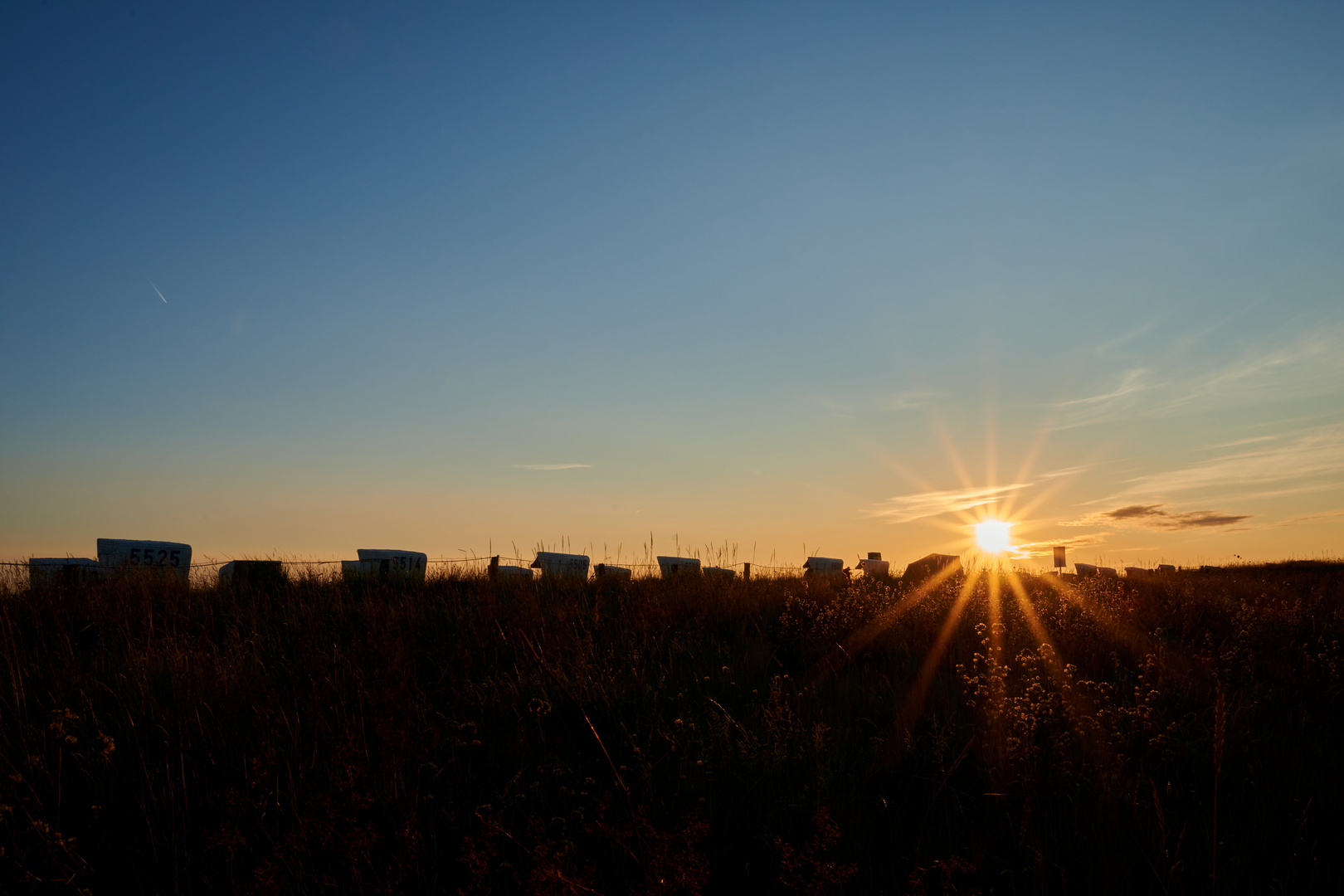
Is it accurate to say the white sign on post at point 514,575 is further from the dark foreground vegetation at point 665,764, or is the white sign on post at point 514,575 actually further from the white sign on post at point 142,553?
the white sign on post at point 142,553

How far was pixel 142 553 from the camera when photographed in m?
12.0

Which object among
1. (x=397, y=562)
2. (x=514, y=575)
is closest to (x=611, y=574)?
(x=514, y=575)

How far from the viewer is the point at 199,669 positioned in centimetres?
476

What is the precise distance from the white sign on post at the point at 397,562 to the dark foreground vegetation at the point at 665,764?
403 centimetres

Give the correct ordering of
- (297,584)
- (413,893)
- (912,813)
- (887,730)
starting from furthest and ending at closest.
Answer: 1. (297,584)
2. (887,730)
3. (912,813)
4. (413,893)

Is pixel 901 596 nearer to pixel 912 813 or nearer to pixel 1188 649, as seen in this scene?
pixel 1188 649

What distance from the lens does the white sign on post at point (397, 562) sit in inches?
424

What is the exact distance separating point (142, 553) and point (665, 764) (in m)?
12.0

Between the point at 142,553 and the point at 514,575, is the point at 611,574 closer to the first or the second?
the point at 514,575

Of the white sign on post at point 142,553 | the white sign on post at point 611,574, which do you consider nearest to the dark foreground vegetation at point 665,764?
the white sign on post at point 611,574

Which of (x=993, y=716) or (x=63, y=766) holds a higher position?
(x=993, y=716)

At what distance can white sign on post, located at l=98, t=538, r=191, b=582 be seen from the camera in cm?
1190

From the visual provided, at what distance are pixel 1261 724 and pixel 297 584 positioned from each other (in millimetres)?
10040

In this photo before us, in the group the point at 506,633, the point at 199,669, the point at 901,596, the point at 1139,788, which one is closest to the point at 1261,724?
the point at 1139,788
